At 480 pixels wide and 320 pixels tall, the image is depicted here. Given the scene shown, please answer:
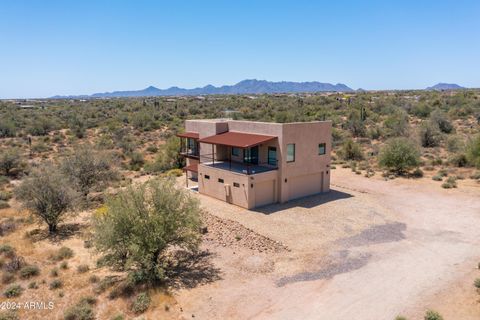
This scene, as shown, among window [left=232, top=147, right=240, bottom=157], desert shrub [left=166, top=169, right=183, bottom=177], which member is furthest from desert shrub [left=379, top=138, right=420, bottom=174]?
desert shrub [left=166, top=169, right=183, bottom=177]

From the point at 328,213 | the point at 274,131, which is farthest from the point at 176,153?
the point at 328,213

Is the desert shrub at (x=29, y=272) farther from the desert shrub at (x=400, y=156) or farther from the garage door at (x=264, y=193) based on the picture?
the desert shrub at (x=400, y=156)

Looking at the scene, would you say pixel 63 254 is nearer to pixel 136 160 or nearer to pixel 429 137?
pixel 136 160

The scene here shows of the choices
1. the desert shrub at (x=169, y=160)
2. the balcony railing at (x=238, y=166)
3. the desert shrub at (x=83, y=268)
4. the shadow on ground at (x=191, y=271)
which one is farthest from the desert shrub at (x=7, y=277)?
the desert shrub at (x=169, y=160)

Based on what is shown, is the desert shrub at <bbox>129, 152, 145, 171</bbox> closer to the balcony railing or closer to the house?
the balcony railing

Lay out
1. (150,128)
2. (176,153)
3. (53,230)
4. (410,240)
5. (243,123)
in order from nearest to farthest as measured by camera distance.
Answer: (410,240) < (53,230) < (243,123) < (176,153) < (150,128)

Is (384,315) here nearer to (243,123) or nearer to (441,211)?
(441,211)
